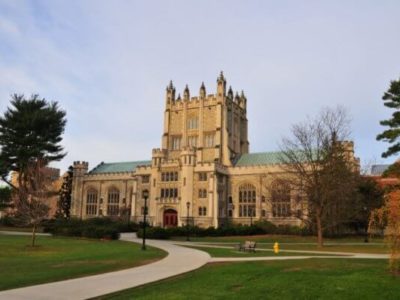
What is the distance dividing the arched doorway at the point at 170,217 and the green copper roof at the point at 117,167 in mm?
15964

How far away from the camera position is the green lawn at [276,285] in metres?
10.5

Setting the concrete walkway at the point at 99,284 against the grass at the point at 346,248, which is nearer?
the concrete walkway at the point at 99,284

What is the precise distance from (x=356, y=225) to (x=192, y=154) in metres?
24.4

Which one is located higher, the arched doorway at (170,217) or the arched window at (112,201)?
the arched window at (112,201)

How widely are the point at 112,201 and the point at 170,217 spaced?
49.6 ft

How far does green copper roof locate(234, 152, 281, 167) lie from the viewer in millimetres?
63125

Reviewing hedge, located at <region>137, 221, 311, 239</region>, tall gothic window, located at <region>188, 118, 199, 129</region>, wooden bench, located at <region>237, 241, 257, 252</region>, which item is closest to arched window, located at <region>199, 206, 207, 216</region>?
hedge, located at <region>137, 221, 311, 239</region>

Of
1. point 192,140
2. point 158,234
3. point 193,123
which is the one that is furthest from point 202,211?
point 158,234

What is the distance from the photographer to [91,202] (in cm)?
7200

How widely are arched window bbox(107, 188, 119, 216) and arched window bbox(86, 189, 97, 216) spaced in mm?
3117

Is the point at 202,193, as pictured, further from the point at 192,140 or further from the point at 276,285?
the point at 276,285

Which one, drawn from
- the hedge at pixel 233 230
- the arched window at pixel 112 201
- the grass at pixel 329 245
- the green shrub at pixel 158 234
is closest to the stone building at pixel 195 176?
the arched window at pixel 112 201

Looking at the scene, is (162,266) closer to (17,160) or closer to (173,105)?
(17,160)

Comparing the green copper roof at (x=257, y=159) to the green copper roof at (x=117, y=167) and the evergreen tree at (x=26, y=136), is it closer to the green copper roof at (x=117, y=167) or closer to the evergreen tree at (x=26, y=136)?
the green copper roof at (x=117, y=167)
